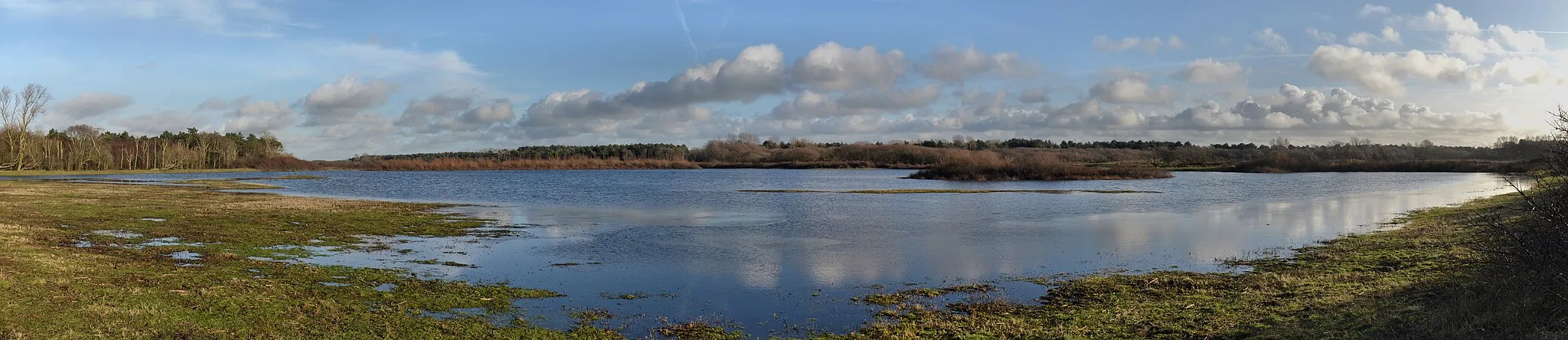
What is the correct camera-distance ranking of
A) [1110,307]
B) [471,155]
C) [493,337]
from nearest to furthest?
[493,337]
[1110,307]
[471,155]

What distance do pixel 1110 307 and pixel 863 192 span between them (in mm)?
40984

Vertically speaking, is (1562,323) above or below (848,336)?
above

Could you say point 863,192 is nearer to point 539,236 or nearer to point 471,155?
point 539,236

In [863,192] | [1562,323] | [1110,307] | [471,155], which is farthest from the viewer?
[471,155]

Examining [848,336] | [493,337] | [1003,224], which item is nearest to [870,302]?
[848,336]

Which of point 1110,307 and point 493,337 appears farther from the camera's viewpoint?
point 1110,307

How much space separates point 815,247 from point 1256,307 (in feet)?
34.4

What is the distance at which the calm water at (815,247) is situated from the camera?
39.8ft

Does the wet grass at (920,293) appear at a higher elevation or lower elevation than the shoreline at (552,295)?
lower

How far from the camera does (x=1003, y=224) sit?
26.6 metres

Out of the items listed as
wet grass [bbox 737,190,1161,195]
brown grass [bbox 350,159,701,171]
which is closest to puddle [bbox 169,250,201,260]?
wet grass [bbox 737,190,1161,195]

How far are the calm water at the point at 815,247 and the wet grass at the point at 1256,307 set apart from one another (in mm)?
968

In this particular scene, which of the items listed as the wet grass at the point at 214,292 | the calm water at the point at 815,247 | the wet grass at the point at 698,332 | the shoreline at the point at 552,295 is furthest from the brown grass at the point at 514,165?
the wet grass at the point at 698,332

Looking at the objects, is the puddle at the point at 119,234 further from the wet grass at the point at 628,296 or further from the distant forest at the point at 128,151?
the distant forest at the point at 128,151
